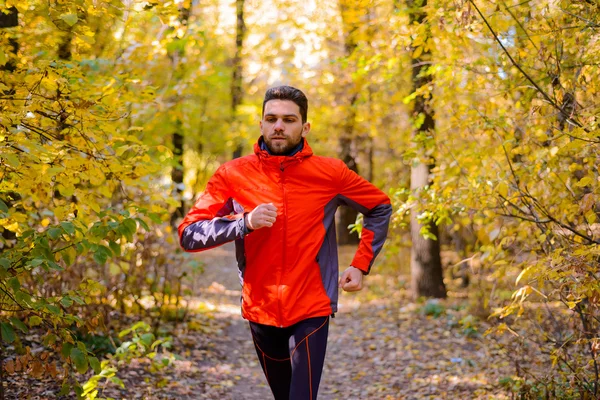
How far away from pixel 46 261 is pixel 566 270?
279 cm

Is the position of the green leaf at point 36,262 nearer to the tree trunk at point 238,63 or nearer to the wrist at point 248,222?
the wrist at point 248,222

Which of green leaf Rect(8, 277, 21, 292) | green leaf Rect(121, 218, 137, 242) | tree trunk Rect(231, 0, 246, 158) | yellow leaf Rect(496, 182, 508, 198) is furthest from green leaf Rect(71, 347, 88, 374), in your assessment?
tree trunk Rect(231, 0, 246, 158)

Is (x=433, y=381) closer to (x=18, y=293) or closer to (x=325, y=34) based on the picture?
(x=18, y=293)

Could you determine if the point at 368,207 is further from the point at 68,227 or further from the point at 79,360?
the point at 79,360

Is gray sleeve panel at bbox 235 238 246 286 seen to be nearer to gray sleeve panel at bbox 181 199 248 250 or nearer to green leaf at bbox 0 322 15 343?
gray sleeve panel at bbox 181 199 248 250

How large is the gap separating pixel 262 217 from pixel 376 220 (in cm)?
86

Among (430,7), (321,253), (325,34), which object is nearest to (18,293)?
(321,253)

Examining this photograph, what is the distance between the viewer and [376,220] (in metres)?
3.58

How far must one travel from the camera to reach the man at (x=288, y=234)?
10.7 feet

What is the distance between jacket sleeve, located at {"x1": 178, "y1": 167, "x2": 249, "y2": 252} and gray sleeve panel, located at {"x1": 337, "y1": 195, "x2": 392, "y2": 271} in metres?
0.66

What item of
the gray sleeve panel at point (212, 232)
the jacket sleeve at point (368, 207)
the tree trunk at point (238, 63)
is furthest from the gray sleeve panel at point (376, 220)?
the tree trunk at point (238, 63)

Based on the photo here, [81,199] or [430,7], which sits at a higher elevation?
[430,7]

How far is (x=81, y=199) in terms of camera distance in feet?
12.9

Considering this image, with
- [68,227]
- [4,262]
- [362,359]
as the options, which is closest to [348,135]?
[362,359]
